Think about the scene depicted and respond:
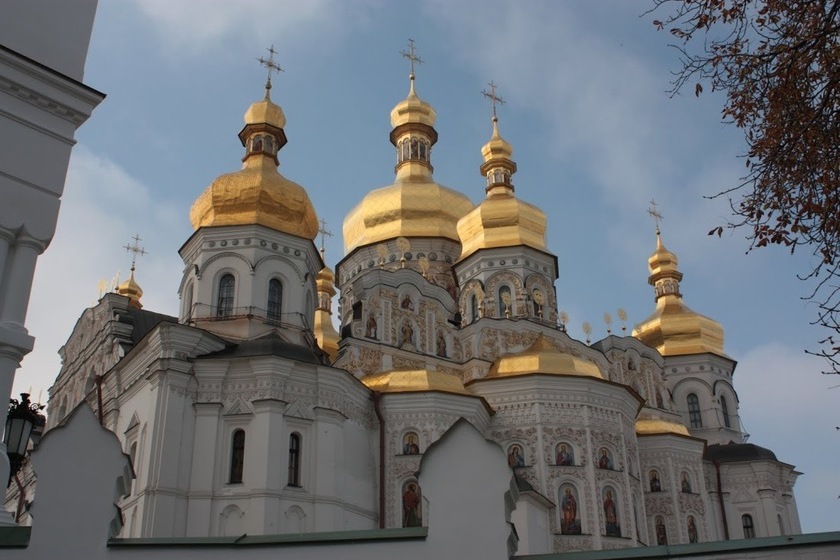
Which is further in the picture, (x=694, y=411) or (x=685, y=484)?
(x=694, y=411)

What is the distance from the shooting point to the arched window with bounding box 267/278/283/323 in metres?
23.5

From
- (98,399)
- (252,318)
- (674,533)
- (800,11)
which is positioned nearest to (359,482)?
(252,318)

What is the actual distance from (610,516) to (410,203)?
16036mm

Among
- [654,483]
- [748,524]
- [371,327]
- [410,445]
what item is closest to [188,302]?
[371,327]

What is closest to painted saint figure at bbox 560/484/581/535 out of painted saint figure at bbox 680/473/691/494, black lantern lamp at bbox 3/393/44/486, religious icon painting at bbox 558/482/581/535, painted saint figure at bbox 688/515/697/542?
religious icon painting at bbox 558/482/581/535

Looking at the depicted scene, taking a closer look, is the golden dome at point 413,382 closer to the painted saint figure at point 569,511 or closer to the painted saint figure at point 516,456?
the painted saint figure at point 516,456

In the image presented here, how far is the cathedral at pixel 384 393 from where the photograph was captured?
19.4 meters

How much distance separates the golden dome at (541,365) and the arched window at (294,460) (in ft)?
19.0

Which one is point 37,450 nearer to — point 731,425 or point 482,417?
point 482,417

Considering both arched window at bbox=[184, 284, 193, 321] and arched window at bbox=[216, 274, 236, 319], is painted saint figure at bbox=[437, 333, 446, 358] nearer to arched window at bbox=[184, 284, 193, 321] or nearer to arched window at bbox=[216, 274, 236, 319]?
arched window at bbox=[216, 274, 236, 319]

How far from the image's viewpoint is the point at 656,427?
26.4 metres

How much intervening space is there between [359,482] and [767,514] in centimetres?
1479

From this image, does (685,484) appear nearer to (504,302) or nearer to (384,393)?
(504,302)

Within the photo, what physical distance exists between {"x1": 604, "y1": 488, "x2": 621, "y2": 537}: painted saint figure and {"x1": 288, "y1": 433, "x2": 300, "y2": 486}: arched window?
7.44 meters
